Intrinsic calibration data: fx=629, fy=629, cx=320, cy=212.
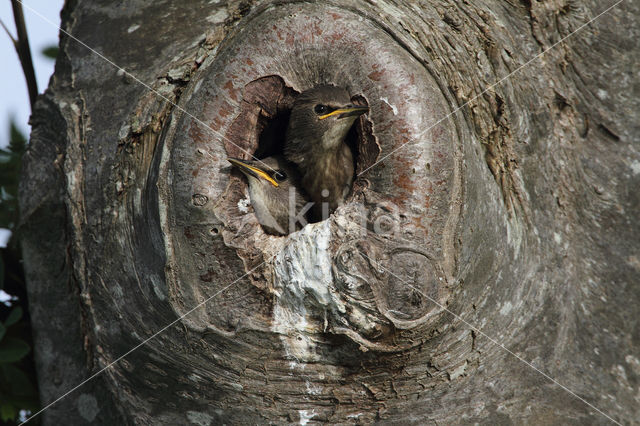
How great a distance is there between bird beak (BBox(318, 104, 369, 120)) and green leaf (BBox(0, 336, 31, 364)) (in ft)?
5.75

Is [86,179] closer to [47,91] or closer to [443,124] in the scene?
[47,91]

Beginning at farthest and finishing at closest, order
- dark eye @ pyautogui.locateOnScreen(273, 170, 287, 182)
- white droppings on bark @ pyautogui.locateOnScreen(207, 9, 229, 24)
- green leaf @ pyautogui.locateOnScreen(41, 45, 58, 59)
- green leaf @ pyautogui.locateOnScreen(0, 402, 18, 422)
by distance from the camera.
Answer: green leaf @ pyautogui.locateOnScreen(41, 45, 58, 59) → dark eye @ pyautogui.locateOnScreen(273, 170, 287, 182) → green leaf @ pyautogui.locateOnScreen(0, 402, 18, 422) → white droppings on bark @ pyautogui.locateOnScreen(207, 9, 229, 24)

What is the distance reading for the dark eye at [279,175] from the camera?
3.18 m

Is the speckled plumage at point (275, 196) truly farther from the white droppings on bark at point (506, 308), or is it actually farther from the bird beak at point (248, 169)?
the white droppings on bark at point (506, 308)

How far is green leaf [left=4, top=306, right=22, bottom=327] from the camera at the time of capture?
9.66ft

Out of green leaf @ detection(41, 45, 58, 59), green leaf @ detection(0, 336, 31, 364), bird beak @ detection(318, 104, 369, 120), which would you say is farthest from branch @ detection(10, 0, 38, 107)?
bird beak @ detection(318, 104, 369, 120)

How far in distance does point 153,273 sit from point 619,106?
2184 mm

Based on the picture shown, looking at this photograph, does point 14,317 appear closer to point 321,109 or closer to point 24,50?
point 24,50

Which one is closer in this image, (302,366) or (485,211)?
(302,366)

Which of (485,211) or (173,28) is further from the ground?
(173,28)

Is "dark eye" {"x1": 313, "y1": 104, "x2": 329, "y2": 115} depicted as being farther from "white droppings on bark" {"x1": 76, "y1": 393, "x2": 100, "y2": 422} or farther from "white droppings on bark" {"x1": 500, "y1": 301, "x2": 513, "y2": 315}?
"white droppings on bark" {"x1": 76, "y1": 393, "x2": 100, "y2": 422}

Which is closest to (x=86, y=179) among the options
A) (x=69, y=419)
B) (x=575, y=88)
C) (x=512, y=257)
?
(x=69, y=419)

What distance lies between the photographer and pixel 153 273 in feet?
7.66

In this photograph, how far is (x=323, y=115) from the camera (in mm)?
2967
